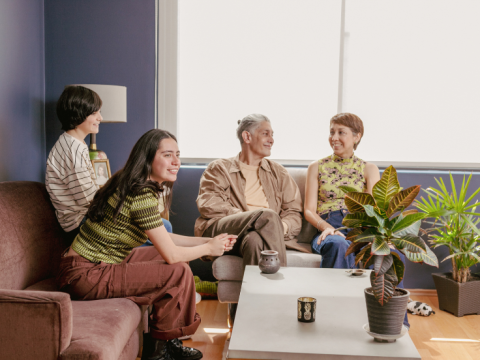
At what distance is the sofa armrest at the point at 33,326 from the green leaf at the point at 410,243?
1.03m

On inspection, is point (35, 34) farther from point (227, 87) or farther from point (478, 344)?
point (478, 344)

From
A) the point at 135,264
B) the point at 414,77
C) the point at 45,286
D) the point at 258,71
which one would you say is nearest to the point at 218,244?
the point at 135,264

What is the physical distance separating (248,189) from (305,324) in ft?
5.15

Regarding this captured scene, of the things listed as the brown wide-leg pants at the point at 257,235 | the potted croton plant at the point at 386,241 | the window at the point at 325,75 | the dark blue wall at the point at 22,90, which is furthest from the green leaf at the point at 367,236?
the dark blue wall at the point at 22,90

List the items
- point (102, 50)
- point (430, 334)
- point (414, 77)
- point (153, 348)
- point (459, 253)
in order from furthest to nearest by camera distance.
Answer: point (414, 77), point (102, 50), point (459, 253), point (430, 334), point (153, 348)

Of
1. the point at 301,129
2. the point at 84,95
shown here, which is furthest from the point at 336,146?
the point at 84,95

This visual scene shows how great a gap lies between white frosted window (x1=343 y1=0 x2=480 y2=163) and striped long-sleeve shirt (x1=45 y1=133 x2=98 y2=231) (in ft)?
6.84

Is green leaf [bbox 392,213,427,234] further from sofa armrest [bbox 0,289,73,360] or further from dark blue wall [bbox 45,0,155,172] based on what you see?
dark blue wall [bbox 45,0,155,172]

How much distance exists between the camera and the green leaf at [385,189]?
131 centimetres

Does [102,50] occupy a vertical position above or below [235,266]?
above

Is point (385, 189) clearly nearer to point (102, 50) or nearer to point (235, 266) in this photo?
point (235, 266)

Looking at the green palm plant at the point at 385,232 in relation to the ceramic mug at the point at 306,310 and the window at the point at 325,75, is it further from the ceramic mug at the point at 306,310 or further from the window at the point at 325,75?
the window at the point at 325,75

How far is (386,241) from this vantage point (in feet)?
4.28

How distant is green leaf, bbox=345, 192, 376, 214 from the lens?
1.33 m
